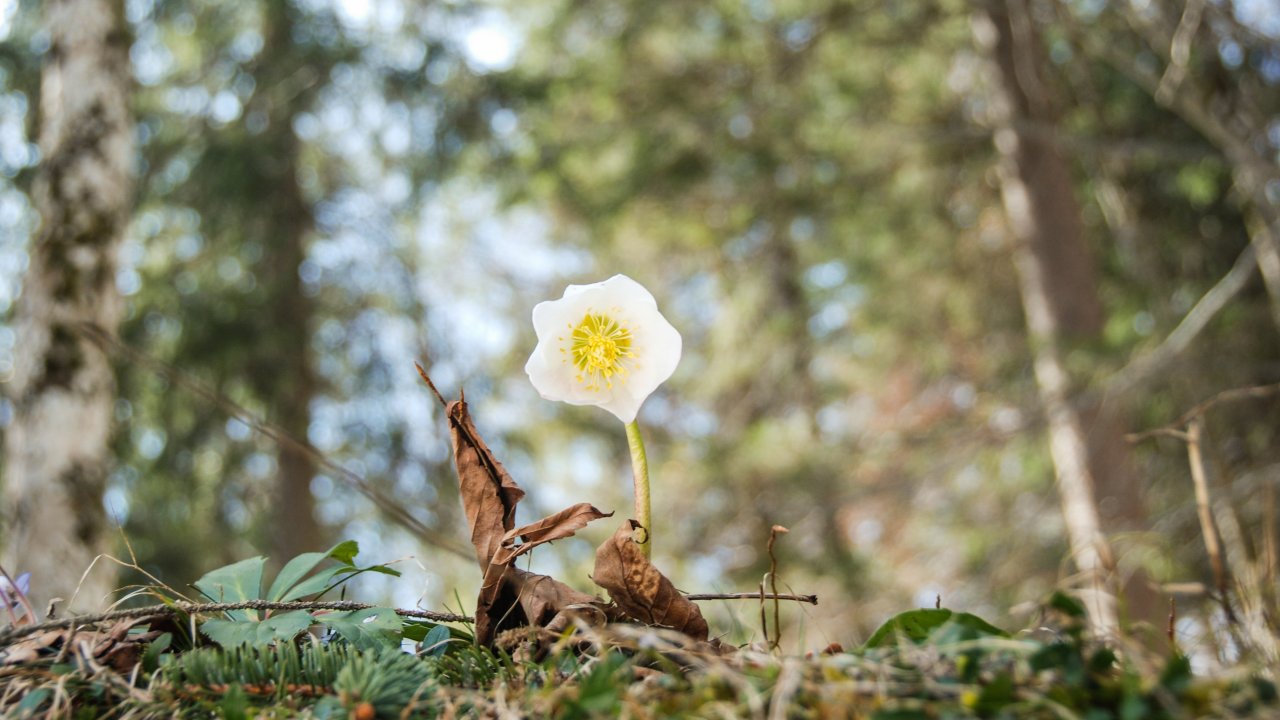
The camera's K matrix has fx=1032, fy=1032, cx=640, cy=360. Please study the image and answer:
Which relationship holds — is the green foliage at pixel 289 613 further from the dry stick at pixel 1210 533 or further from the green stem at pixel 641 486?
the dry stick at pixel 1210 533

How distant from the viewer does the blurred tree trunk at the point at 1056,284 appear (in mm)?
6527

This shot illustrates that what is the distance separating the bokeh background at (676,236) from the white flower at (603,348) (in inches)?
206

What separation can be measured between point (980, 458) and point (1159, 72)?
3466 millimetres

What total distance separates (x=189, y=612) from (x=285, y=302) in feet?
25.4

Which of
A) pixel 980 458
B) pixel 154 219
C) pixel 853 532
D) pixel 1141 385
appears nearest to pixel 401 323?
pixel 154 219

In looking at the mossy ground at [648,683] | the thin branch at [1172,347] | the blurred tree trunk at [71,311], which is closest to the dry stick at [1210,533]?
the mossy ground at [648,683]

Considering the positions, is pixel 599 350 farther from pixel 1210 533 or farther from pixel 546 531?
pixel 1210 533

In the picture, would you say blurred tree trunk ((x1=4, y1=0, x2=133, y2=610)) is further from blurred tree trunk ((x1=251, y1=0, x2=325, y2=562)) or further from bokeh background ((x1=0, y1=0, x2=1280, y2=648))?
blurred tree trunk ((x1=251, y1=0, x2=325, y2=562))

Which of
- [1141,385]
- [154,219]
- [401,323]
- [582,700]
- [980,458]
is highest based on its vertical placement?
[154,219]

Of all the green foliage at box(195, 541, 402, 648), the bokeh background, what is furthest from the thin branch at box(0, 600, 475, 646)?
the bokeh background

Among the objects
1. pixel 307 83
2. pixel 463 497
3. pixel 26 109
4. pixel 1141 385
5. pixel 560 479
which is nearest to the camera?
pixel 463 497

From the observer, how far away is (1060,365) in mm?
6527

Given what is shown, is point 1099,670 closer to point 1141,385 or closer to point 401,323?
point 1141,385

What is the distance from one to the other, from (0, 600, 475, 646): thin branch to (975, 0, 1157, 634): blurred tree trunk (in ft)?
17.7
